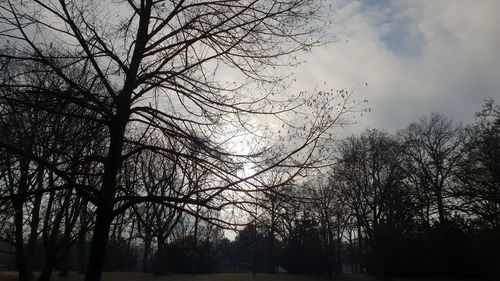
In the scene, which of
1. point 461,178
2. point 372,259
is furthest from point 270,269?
point 461,178

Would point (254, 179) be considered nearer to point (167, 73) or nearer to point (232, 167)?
point (232, 167)

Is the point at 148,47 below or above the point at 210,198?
above

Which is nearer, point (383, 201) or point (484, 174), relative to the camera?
point (484, 174)

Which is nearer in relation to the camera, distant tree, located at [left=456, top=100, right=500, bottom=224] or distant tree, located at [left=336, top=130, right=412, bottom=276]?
distant tree, located at [left=456, top=100, right=500, bottom=224]

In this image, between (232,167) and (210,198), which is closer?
(210,198)

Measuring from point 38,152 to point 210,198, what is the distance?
6.51ft

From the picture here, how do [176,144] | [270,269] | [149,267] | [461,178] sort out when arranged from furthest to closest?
[270,269] → [149,267] → [461,178] → [176,144]

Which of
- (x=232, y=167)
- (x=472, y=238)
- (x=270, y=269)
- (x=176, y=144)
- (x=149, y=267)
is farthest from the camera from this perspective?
(x=270, y=269)

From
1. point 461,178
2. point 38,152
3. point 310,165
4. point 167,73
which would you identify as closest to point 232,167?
point 310,165

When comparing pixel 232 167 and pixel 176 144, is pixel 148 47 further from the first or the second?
pixel 232 167

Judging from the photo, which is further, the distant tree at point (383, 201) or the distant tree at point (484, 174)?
the distant tree at point (383, 201)

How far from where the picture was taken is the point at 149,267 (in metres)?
56.5

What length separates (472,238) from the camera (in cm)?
3625

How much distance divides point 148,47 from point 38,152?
5.70 ft
